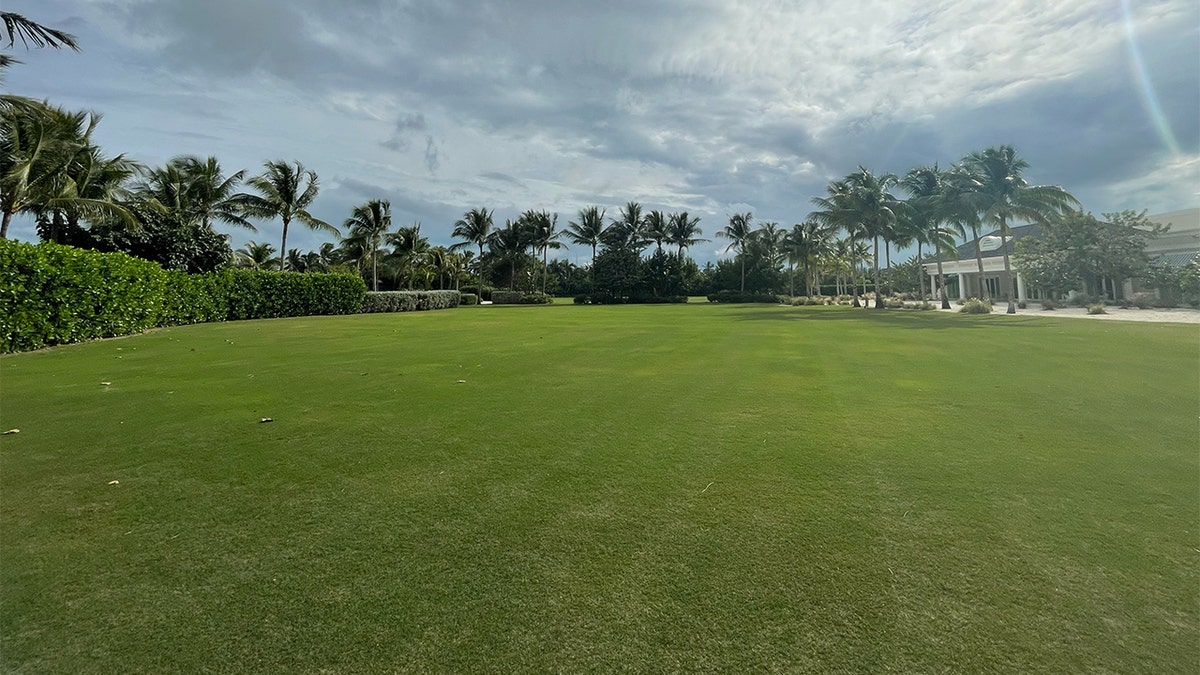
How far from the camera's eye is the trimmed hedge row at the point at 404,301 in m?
36.2

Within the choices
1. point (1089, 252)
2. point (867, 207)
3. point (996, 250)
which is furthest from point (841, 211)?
point (996, 250)

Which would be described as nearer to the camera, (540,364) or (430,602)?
(430,602)


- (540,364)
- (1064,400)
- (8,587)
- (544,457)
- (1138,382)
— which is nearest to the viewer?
(8,587)

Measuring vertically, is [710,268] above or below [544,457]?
above

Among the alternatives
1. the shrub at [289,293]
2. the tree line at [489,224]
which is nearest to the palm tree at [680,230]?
the tree line at [489,224]

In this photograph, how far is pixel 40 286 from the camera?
12305 mm

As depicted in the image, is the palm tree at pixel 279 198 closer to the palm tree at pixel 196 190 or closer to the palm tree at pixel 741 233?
the palm tree at pixel 196 190

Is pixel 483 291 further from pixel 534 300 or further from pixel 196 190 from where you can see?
pixel 196 190

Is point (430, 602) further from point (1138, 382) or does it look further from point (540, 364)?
point (1138, 382)

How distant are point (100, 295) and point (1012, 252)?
5819cm

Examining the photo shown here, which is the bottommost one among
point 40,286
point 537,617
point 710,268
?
point 537,617

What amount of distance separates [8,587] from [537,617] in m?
2.50

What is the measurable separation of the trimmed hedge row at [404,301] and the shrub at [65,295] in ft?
59.8

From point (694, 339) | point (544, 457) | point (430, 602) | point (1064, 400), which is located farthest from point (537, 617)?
point (694, 339)
